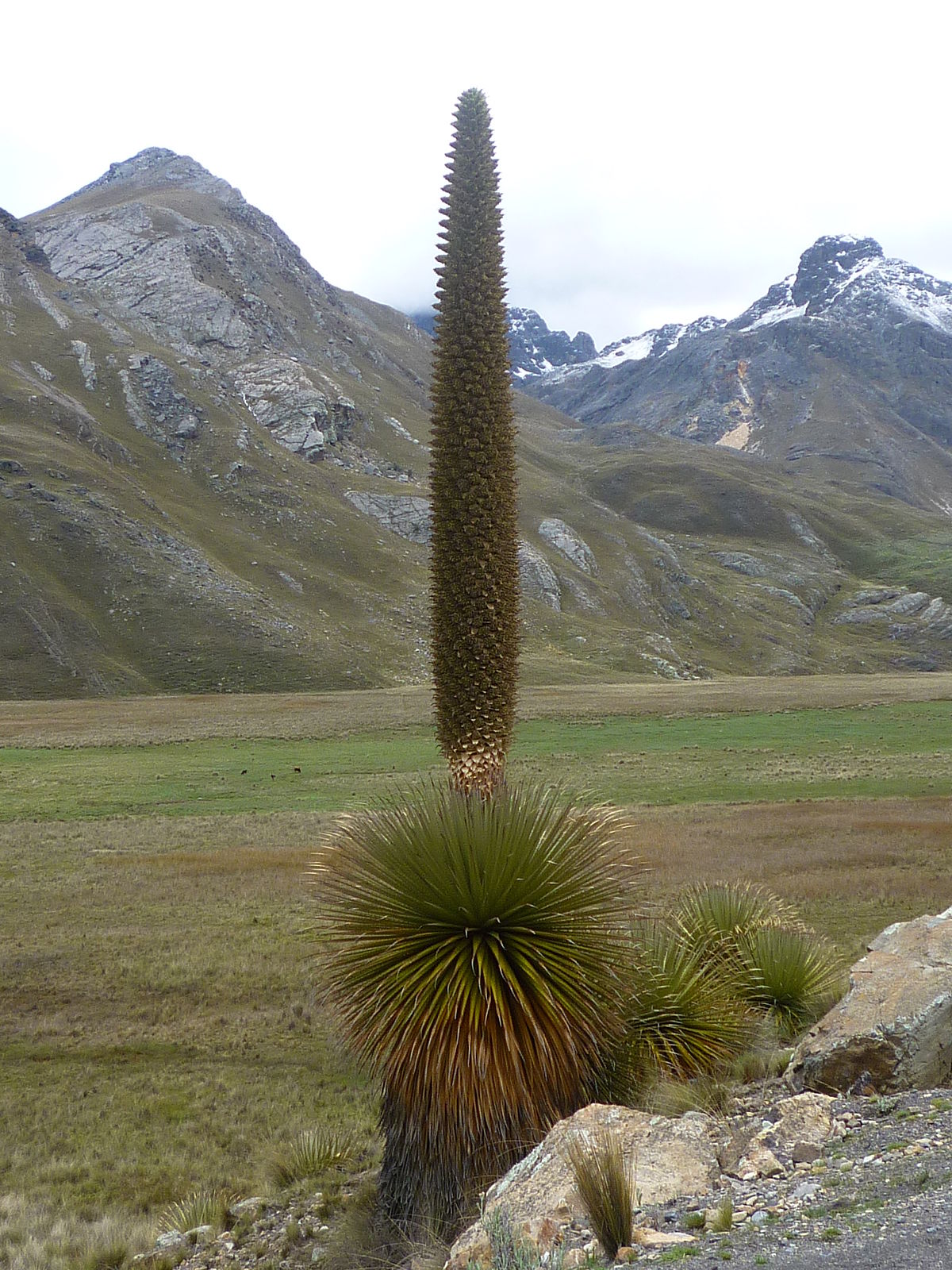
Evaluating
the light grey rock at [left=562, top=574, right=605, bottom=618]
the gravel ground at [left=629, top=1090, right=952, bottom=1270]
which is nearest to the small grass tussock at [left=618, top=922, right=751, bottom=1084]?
the gravel ground at [left=629, top=1090, right=952, bottom=1270]

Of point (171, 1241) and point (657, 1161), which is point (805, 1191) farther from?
point (171, 1241)

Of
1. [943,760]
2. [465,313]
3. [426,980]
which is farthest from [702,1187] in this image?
[943,760]

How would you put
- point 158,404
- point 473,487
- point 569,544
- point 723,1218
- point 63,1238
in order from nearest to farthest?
point 723,1218 < point 473,487 < point 63,1238 < point 158,404 < point 569,544

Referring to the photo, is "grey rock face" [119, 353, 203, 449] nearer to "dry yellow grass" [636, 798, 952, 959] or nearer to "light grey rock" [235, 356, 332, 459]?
"light grey rock" [235, 356, 332, 459]

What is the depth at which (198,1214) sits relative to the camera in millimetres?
8922

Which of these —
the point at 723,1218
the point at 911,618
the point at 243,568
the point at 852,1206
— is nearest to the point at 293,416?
the point at 243,568

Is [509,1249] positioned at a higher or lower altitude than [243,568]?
lower

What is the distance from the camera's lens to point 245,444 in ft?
568

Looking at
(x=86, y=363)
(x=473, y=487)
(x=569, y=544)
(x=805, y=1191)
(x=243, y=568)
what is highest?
(x=86, y=363)

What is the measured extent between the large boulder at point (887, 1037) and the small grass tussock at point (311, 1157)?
4.85 metres

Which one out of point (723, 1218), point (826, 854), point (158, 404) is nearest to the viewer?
point (723, 1218)

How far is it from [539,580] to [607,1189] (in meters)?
166

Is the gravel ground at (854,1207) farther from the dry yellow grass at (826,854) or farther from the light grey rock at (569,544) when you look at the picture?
the light grey rock at (569,544)

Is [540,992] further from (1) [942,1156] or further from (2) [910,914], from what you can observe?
(2) [910,914]
